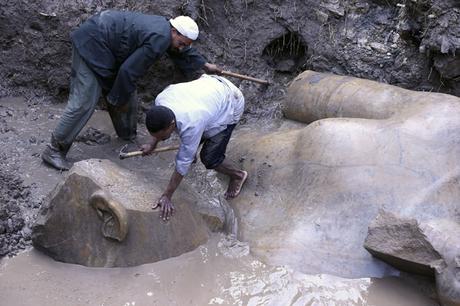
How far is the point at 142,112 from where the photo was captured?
5.39 metres

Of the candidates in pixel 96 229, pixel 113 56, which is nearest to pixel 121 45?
pixel 113 56

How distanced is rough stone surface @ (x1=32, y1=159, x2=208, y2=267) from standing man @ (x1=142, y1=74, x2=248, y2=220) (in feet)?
0.48

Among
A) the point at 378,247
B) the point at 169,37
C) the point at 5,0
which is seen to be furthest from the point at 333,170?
the point at 5,0

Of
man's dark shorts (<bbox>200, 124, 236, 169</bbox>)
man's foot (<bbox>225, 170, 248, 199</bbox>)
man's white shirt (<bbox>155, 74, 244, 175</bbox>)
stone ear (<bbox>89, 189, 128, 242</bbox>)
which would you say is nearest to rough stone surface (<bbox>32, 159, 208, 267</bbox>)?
stone ear (<bbox>89, 189, 128, 242</bbox>)

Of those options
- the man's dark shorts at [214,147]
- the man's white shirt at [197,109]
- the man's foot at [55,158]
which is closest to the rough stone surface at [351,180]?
the man's dark shorts at [214,147]

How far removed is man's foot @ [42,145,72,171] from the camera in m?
4.34

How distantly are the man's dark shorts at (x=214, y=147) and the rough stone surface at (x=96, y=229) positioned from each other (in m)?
0.61

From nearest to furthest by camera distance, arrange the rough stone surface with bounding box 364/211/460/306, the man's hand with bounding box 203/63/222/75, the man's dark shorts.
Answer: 1. the rough stone surface with bounding box 364/211/460/306
2. the man's dark shorts
3. the man's hand with bounding box 203/63/222/75

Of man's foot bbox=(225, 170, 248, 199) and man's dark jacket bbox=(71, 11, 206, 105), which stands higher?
man's dark jacket bbox=(71, 11, 206, 105)

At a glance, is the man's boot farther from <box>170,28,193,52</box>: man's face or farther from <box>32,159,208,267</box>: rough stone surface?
<box>170,28,193,52</box>: man's face

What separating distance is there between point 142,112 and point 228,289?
2.43 meters

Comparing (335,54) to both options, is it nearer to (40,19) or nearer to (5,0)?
(40,19)

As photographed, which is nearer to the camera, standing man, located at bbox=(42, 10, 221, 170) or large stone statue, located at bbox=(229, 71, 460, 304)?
large stone statue, located at bbox=(229, 71, 460, 304)

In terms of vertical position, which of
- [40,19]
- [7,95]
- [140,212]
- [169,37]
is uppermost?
[169,37]
